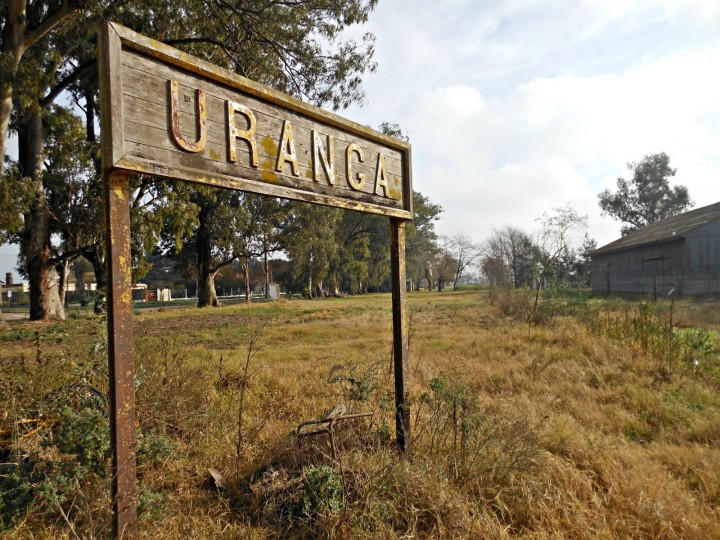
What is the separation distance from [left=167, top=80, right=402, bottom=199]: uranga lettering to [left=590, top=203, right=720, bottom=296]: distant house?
69.7 feet

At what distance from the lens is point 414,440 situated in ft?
10.9

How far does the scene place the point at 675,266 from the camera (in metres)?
23.7

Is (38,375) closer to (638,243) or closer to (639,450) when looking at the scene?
(639,450)

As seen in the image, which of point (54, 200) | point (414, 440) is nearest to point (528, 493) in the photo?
point (414, 440)

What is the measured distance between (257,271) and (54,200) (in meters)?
55.4

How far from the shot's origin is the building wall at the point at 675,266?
22.0 metres

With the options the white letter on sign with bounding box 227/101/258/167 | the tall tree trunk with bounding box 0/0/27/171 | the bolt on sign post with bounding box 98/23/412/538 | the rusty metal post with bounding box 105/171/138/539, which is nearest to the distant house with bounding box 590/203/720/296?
the bolt on sign post with bounding box 98/23/412/538

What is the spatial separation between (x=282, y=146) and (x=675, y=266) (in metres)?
28.3

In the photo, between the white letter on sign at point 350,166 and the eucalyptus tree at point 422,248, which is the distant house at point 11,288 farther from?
the white letter on sign at point 350,166

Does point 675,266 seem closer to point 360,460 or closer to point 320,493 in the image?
point 360,460

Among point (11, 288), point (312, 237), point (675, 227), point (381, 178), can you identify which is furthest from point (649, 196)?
point (11, 288)

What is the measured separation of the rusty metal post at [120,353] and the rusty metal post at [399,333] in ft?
6.05

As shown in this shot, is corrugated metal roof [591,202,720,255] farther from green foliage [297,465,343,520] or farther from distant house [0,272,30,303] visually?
distant house [0,272,30,303]

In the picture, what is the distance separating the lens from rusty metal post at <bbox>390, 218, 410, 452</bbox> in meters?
3.12
